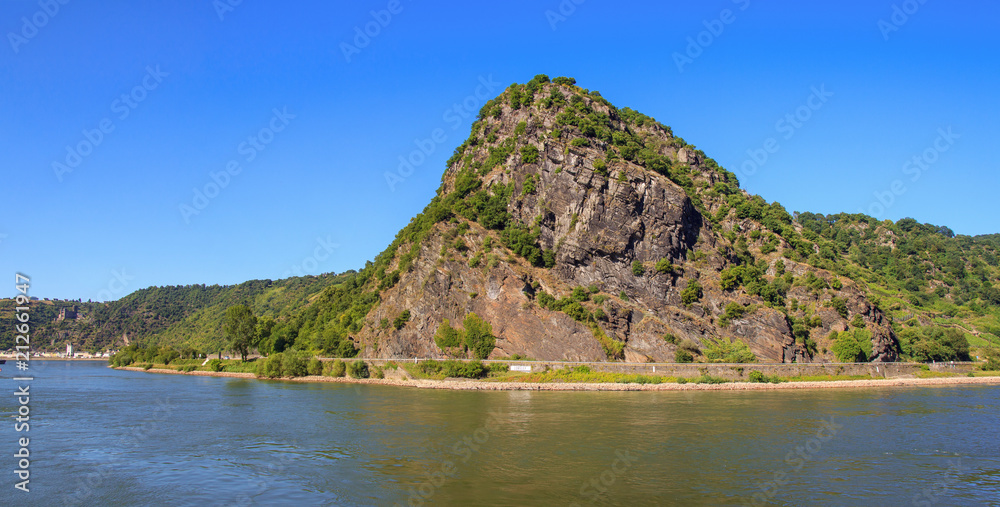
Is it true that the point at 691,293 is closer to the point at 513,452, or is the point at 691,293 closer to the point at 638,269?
the point at 638,269

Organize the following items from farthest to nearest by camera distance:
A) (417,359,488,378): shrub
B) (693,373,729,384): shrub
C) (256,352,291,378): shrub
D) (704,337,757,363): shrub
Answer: (256,352,291,378): shrub < (704,337,757,363): shrub < (417,359,488,378): shrub < (693,373,729,384): shrub

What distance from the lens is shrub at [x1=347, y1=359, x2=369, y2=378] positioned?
83.4 metres

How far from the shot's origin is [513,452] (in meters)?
32.3

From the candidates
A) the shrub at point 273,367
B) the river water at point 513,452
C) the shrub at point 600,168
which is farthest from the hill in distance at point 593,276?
the river water at point 513,452

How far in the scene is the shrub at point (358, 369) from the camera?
83.4 meters

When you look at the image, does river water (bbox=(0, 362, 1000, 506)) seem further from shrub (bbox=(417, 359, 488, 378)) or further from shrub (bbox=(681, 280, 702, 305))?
shrub (bbox=(681, 280, 702, 305))

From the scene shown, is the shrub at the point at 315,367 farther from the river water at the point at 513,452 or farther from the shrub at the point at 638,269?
the shrub at the point at 638,269

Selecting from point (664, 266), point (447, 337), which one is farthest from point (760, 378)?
point (447, 337)

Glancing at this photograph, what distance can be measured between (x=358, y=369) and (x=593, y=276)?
125 ft

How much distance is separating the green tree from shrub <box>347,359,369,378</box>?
33565 mm

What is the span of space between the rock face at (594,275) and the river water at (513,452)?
939 inches

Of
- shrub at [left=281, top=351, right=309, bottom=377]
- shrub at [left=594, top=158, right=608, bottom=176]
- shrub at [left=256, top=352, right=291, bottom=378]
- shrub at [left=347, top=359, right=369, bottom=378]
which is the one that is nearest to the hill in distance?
shrub at [left=594, top=158, right=608, bottom=176]

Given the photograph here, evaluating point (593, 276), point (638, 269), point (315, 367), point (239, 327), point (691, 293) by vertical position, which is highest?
point (638, 269)

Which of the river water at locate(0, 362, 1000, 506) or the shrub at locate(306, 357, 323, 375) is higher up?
the shrub at locate(306, 357, 323, 375)
